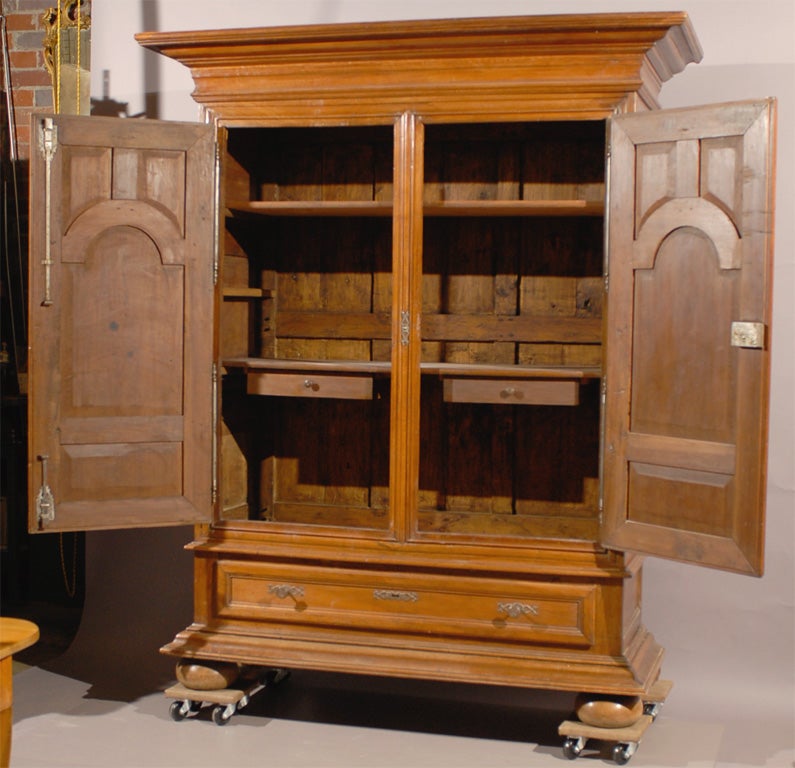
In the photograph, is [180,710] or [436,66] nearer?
[436,66]

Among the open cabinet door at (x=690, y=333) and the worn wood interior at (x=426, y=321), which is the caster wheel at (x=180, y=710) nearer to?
the worn wood interior at (x=426, y=321)

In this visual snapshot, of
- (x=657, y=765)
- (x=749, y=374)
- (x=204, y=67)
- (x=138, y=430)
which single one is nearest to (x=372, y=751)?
(x=657, y=765)

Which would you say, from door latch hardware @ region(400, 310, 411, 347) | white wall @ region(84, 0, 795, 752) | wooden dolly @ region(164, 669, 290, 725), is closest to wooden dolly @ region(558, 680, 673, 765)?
white wall @ region(84, 0, 795, 752)

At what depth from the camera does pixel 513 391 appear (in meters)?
3.74

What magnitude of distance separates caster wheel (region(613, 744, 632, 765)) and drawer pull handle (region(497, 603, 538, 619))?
0.46 meters

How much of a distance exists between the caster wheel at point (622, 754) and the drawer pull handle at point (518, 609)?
459 millimetres

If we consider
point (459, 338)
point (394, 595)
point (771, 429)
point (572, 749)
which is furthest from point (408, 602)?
point (771, 429)

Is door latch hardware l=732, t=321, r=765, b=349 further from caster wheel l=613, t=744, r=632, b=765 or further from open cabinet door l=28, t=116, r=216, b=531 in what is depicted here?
open cabinet door l=28, t=116, r=216, b=531

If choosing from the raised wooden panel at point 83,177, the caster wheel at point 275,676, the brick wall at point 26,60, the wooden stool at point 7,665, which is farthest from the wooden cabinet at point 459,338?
the brick wall at point 26,60

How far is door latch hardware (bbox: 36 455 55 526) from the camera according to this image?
361cm

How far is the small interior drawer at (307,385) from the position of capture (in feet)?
12.8

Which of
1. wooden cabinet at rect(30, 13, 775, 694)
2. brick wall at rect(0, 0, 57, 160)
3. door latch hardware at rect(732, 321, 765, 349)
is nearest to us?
door latch hardware at rect(732, 321, 765, 349)

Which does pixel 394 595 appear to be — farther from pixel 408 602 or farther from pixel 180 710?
pixel 180 710

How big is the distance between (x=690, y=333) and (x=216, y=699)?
185 centimetres
